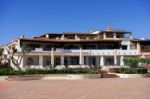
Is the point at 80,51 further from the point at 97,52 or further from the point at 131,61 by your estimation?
the point at 131,61

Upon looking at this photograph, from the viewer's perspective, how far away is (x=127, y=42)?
189 feet

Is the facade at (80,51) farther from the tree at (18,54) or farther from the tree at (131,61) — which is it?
the tree at (131,61)

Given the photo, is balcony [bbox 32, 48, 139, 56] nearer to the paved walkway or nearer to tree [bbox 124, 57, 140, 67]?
tree [bbox 124, 57, 140, 67]

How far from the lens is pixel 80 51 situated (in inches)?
2066

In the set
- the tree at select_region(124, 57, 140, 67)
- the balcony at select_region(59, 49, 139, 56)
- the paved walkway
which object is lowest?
the paved walkway

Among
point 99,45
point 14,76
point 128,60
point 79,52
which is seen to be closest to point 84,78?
point 14,76

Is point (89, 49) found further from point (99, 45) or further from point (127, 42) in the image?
point (127, 42)

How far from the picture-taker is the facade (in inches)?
2062

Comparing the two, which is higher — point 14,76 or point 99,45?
point 99,45

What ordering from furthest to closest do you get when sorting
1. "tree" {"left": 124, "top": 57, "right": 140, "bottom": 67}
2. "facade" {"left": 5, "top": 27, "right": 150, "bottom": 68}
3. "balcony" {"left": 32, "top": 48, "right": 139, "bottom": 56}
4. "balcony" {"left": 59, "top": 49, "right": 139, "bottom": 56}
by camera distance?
"balcony" {"left": 59, "top": 49, "right": 139, "bottom": 56} < "balcony" {"left": 32, "top": 48, "right": 139, "bottom": 56} < "facade" {"left": 5, "top": 27, "right": 150, "bottom": 68} < "tree" {"left": 124, "top": 57, "right": 140, "bottom": 67}

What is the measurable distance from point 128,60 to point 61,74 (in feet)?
54.3

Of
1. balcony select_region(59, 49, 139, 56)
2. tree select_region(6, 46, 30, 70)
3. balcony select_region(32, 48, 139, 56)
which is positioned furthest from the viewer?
balcony select_region(59, 49, 139, 56)

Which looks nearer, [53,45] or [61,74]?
[61,74]

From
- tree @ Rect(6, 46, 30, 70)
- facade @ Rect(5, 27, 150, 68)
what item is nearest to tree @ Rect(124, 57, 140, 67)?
facade @ Rect(5, 27, 150, 68)
